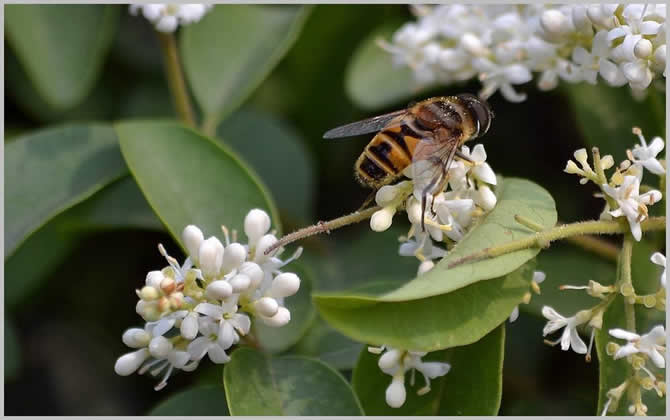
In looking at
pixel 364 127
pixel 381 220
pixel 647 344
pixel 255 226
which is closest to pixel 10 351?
pixel 255 226

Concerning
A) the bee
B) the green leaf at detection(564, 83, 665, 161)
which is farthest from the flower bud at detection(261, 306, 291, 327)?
the green leaf at detection(564, 83, 665, 161)

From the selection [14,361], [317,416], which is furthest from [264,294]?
[14,361]

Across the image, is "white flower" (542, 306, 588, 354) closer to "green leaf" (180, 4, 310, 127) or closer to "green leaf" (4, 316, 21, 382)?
"green leaf" (180, 4, 310, 127)

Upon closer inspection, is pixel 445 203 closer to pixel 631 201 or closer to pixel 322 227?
pixel 322 227

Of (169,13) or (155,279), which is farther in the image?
(169,13)

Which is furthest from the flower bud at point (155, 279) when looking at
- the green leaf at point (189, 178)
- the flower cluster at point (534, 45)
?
the flower cluster at point (534, 45)
